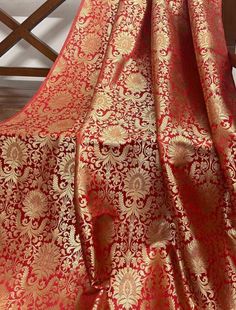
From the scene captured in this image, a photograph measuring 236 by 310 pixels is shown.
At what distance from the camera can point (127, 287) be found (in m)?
0.86

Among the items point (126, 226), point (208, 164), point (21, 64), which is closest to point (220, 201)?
point (208, 164)

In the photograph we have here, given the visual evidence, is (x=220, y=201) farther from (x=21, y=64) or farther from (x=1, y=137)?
(x=21, y=64)

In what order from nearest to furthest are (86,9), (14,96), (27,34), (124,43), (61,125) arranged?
(61,125) < (124,43) < (86,9) < (27,34) < (14,96)

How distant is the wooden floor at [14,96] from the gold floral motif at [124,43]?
1.22 feet

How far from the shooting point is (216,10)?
113 cm

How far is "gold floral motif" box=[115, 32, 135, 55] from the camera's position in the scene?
1.08 metres

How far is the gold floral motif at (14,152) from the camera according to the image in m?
0.94

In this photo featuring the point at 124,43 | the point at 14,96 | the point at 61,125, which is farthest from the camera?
the point at 14,96

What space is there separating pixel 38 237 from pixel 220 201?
0.35m

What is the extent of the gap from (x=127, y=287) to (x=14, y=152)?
0.33 m

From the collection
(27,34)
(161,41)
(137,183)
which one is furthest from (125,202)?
(27,34)

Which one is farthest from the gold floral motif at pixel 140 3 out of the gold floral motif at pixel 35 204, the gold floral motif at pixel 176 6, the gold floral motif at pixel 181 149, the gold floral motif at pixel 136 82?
the gold floral motif at pixel 35 204

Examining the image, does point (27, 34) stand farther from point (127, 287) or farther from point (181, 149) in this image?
point (127, 287)

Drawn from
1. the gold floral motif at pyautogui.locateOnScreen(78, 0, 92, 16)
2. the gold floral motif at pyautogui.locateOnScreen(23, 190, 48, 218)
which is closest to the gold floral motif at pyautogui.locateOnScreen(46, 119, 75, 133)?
the gold floral motif at pyautogui.locateOnScreen(23, 190, 48, 218)
